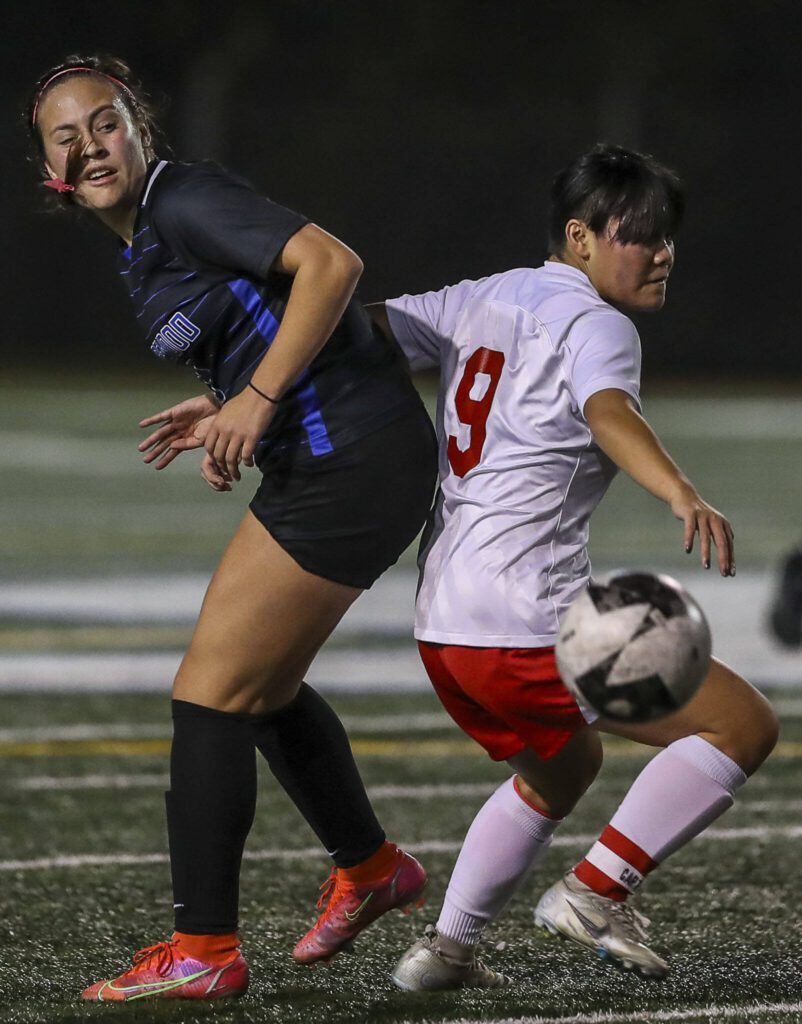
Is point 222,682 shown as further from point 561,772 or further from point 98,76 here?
point 98,76

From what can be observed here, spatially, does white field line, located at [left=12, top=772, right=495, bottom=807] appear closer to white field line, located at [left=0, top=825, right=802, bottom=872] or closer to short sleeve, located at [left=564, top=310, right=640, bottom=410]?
white field line, located at [left=0, top=825, right=802, bottom=872]

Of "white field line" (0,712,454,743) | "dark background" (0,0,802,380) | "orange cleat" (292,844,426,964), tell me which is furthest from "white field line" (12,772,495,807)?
"dark background" (0,0,802,380)

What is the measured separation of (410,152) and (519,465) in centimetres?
2671

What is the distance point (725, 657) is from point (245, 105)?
2413 cm

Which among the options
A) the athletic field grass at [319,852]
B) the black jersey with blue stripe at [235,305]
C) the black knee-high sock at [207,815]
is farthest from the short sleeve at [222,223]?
the athletic field grass at [319,852]

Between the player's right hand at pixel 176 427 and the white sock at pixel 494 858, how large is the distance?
1.00m

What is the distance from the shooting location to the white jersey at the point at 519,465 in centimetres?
372

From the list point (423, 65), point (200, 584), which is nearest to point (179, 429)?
point (200, 584)

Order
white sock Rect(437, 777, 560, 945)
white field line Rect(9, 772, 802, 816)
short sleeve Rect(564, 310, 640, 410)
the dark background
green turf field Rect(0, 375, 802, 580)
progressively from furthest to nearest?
the dark background < green turf field Rect(0, 375, 802, 580) < white field line Rect(9, 772, 802, 816) < white sock Rect(437, 777, 560, 945) < short sleeve Rect(564, 310, 640, 410)

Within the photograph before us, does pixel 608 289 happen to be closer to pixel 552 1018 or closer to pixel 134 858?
pixel 552 1018

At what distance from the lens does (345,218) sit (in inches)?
1175

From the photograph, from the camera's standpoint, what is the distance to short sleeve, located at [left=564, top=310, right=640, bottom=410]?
3592 mm

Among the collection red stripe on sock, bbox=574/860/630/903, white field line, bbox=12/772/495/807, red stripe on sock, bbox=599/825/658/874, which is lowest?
white field line, bbox=12/772/495/807

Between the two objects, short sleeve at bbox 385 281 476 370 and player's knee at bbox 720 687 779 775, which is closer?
player's knee at bbox 720 687 779 775
